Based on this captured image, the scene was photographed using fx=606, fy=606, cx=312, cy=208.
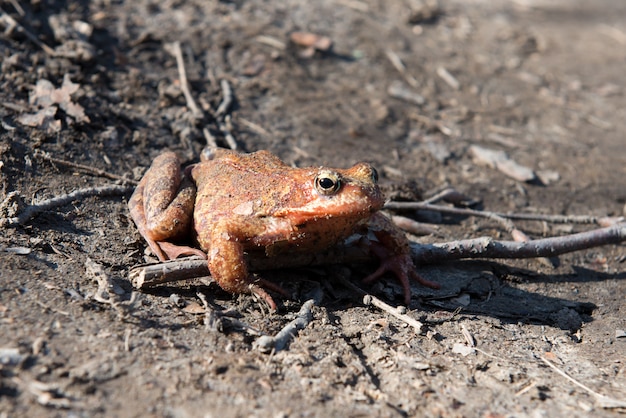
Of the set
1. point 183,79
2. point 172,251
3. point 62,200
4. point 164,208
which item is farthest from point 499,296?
point 183,79

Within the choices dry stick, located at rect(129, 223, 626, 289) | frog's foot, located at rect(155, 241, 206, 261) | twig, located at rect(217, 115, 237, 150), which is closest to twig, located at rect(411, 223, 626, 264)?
dry stick, located at rect(129, 223, 626, 289)

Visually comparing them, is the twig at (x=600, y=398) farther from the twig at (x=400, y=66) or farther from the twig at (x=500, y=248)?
the twig at (x=400, y=66)

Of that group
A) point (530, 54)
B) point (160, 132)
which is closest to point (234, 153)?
point (160, 132)

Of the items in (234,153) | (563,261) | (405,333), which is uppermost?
(234,153)

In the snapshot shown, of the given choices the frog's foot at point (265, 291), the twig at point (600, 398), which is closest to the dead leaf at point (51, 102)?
the frog's foot at point (265, 291)

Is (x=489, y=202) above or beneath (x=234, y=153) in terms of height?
beneath

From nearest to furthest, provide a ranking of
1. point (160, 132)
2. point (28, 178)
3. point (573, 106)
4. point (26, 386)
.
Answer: point (26, 386) < point (28, 178) < point (160, 132) < point (573, 106)

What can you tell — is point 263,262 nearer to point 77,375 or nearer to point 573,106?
point 77,375

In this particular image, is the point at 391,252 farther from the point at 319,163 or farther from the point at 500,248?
the point at 319,163
